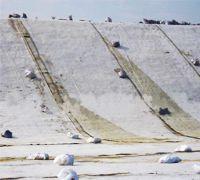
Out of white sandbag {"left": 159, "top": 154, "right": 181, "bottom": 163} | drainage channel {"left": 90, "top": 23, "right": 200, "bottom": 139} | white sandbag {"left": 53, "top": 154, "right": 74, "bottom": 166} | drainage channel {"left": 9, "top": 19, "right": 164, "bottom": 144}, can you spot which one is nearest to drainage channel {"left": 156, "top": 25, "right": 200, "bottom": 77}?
drainage channel {"left": 90, "top": 23, "right": 200, "bottom": 139}

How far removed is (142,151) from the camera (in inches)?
882

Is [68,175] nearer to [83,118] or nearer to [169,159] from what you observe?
[169,159]

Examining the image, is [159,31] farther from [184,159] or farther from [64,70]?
[184,159]

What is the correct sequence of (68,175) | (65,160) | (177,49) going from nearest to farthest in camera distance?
(68,175), (65,160), (177,49)

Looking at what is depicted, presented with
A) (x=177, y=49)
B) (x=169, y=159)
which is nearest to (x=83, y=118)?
(x=169, y=159)

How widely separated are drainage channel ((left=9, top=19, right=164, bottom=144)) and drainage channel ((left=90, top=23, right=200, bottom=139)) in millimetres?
3682

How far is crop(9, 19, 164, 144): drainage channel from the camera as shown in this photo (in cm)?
2975

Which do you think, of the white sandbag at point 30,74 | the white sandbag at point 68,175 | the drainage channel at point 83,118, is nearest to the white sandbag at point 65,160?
the white sandbag at point 68,175

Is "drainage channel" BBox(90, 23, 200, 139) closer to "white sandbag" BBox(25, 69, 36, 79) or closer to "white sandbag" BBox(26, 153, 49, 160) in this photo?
"white sandbag" BBox(25, 69, 36, 79)

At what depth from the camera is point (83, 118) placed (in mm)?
33438

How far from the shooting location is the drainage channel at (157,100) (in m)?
33.8

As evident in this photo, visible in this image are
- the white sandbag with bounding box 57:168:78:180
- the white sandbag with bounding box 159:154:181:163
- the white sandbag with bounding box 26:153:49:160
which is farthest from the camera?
the white sandbag with bounding box 26:153:49:160

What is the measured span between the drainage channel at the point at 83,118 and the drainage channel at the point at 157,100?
368 centimetres

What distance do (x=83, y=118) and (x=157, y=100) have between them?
6637 millimetres
